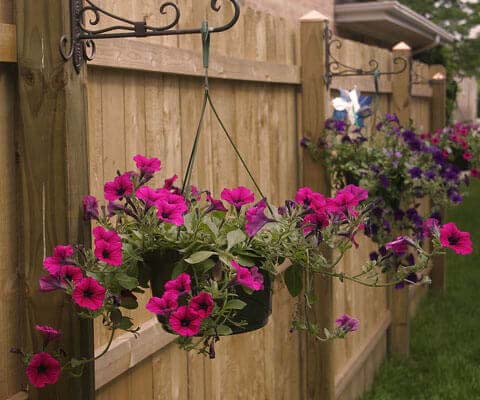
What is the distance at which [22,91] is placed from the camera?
2.01m

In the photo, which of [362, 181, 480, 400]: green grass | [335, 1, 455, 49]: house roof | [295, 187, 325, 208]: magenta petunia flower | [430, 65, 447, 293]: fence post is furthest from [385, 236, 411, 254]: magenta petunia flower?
[335, 1, 455, 49]: house roof

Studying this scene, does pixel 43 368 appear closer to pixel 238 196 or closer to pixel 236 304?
pixel 236 304

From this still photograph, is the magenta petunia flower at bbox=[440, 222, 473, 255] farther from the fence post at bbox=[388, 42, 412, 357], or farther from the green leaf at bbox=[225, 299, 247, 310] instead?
the fence post at bbox=[388, 42, 412, 357]

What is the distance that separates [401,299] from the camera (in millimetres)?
6430

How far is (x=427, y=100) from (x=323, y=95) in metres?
4.72

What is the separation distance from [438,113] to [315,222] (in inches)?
278

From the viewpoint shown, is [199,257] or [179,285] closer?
[179,285]

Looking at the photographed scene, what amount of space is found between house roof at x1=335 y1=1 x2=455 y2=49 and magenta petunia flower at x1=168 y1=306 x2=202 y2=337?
32.4 feet

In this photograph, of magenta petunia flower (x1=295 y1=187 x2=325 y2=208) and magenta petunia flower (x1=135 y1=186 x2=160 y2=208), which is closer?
magenta petunia flower (x1=135 y1=186 x2=160 y2=208)

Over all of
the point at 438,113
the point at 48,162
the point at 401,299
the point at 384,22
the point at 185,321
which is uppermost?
the point at 384,22

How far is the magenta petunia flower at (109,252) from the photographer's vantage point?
5.85 ft

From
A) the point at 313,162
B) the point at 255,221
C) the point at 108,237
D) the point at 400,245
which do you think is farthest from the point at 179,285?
the point at 313,162

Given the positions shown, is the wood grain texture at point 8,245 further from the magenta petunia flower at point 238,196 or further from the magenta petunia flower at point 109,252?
the magenta petunia flower at point 238,196

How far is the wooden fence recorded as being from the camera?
202 cm
